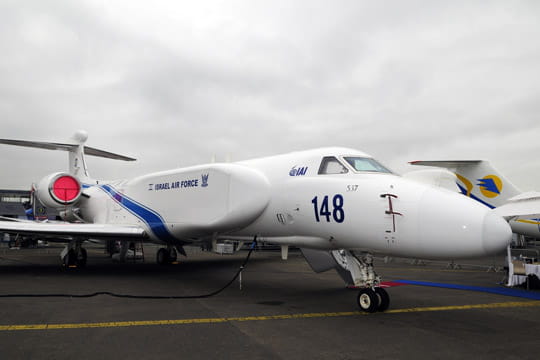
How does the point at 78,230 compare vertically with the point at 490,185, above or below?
below

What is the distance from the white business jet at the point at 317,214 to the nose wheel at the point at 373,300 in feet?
0.06

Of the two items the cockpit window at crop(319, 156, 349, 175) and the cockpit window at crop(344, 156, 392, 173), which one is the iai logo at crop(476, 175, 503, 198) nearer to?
the cockpit window at crop(344, 156, 392, 173)

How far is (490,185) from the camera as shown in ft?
49.2

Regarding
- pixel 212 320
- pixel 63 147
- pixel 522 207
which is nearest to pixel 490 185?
pixel 522 207

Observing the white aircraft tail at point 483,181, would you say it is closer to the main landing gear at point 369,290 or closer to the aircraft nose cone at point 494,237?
the main landing gear at point 369,290

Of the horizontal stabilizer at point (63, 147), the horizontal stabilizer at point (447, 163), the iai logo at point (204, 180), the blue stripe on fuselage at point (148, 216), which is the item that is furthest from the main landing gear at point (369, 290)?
the horizontal stabilizer at point (63, 147)

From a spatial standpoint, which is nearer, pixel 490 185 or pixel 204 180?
pixel 204 180

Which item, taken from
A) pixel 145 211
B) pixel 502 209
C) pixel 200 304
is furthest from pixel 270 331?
pixel 145 211

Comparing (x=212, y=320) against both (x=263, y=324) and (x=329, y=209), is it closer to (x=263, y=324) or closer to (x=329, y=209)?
(x=263, y=324)

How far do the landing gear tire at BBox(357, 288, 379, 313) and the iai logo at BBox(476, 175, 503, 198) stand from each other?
10019 mm

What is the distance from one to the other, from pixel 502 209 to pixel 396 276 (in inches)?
242

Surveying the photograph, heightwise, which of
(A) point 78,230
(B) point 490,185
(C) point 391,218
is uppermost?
(B) point 490,185

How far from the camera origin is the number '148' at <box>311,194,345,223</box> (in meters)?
7.30

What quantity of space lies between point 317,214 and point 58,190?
40.0 ft
